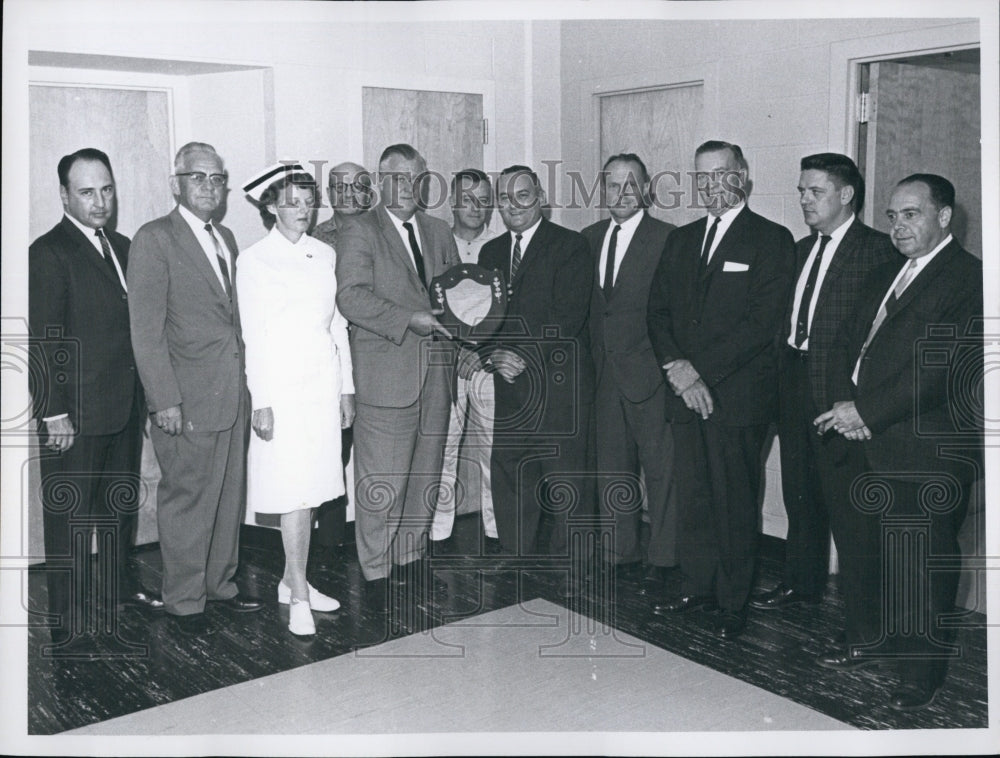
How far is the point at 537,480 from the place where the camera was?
160 inches

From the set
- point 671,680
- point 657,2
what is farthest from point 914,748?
point 657,2

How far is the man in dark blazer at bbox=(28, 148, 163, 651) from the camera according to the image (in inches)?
131

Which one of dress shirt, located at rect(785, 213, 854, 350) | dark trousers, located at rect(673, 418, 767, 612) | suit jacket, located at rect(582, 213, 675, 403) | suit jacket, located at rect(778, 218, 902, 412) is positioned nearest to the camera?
suit jacket, located at rect(778, 218, 902, 412)

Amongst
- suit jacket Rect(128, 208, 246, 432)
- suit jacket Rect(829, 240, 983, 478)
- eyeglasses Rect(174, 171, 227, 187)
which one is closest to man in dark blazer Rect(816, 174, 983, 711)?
suit jacket Rect(829, 240, 983, 478)

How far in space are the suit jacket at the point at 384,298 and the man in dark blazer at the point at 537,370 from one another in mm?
269

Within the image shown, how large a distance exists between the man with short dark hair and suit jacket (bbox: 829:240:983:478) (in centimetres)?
146

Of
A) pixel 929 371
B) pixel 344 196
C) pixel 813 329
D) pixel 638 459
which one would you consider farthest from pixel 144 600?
pixel 929 371

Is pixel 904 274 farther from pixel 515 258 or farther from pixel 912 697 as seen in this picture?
pixel 515 258

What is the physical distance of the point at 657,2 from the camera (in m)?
3.08

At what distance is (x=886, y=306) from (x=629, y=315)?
3.19 feet

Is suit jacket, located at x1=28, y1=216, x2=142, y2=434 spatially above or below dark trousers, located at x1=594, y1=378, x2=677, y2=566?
above

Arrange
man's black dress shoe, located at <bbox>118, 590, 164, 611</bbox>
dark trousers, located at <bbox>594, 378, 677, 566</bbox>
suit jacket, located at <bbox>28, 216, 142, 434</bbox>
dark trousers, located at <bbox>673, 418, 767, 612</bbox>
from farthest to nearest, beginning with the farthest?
dark trousers, located at <bbox>594, 378, 677, 566</bbox>, man's black dress shoe, located at <bbox>118, 590, 164, 611</bbox>, dark trousers, located at <bbox>673, 418, 767, 612</bbox>, suit jacket, located at <bbox>28, 216, 142, 434</bbox>

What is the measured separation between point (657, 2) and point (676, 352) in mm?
1157

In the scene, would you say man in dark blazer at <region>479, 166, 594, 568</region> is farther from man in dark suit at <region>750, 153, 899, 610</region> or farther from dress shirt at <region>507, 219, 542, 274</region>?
man in dark suit at <region>750, 153, 899, 610</region>
